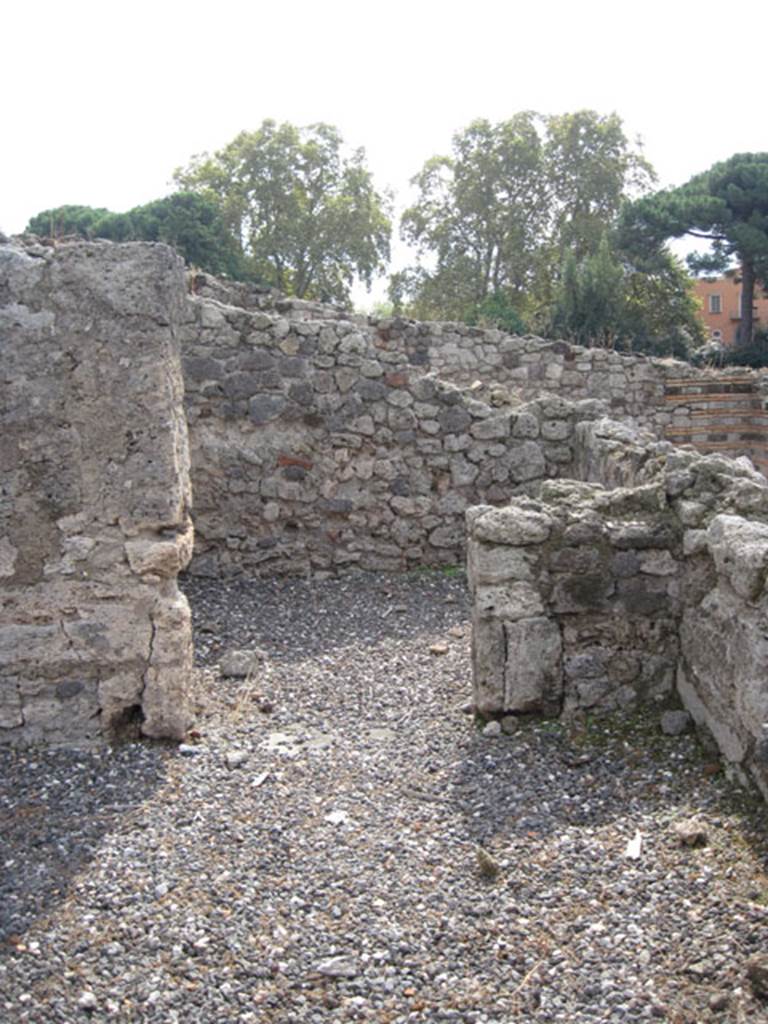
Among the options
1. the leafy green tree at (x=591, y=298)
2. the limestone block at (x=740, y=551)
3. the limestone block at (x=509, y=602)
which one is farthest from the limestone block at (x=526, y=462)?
the leafy green tree at (x=591, y=298)

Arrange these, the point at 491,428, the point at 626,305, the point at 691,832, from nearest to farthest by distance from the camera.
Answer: the point at 691,832, the point at 491,428, the point at 626,305

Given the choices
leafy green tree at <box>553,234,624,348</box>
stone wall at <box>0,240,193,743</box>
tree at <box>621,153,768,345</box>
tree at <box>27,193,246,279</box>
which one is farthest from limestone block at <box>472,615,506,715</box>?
tree at <box>27,193,246,279</box>

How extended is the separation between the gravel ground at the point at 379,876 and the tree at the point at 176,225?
25685 mm

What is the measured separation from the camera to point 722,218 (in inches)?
970

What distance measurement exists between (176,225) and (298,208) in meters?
5.83

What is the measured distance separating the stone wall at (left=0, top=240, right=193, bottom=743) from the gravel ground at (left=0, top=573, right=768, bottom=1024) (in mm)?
357

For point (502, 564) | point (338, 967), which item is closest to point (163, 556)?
point (502, 564)

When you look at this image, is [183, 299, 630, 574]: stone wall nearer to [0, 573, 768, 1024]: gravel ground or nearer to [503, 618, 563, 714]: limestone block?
[0, 573, 768, 1024]: gravel ground

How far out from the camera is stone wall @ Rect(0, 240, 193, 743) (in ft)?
14.1

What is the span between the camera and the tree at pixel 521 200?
1238 inches

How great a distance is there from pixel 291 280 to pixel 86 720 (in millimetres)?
30856

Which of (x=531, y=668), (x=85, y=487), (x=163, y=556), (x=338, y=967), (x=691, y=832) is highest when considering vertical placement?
(x=85, y=487)

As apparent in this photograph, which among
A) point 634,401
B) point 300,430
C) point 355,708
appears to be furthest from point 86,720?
point 634,401

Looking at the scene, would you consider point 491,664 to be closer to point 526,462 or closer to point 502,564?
point 502,564
